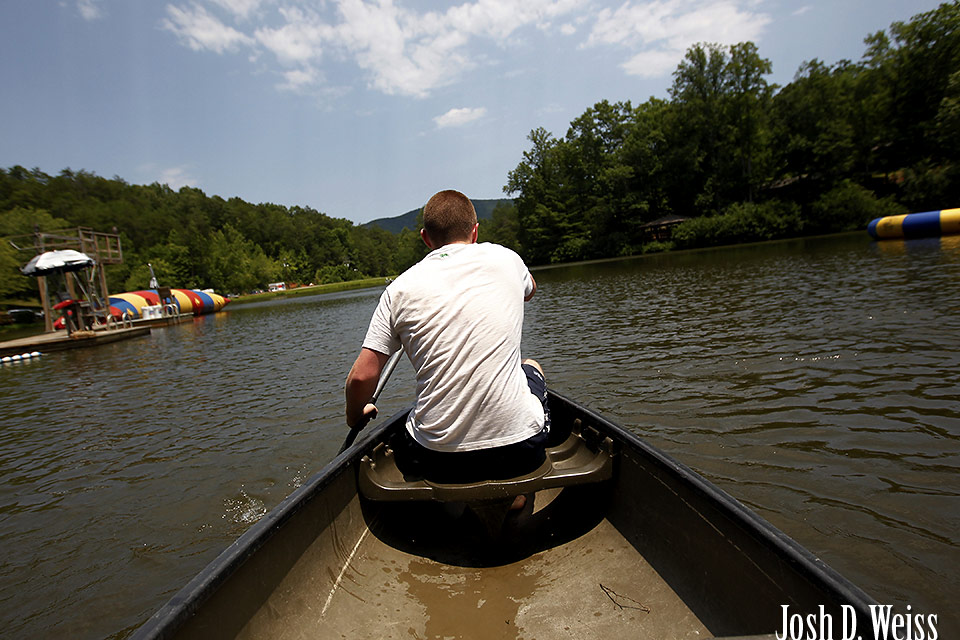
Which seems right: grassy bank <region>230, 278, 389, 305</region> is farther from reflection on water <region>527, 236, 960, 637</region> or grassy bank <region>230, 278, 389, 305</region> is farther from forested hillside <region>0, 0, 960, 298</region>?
reflection on water <region>527, 236, 960, 637</region>

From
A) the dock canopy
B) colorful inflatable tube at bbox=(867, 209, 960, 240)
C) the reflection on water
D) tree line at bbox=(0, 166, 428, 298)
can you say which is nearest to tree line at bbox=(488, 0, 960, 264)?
colorful inflatable tube at bbox=(867, 209, 960, 240)

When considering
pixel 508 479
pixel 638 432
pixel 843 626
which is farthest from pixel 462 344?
pixel 638 432

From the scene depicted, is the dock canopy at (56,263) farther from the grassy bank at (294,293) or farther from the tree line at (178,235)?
the grassy bank at (294,293)

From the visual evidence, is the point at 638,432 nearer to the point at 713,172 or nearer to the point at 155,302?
the point at 155,302

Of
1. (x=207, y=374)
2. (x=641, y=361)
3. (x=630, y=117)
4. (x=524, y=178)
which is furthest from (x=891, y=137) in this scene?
(x=207, y=374)

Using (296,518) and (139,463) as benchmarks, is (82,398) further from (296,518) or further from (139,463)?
(296,518)

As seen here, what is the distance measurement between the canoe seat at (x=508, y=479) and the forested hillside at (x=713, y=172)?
4518 cm

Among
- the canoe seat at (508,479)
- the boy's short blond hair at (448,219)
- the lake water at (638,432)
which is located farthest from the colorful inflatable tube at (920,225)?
the boy's short blond hair at (448,219)

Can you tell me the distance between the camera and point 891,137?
4416cm

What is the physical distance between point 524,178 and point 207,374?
70.0m

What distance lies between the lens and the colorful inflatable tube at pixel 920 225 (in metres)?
22.4

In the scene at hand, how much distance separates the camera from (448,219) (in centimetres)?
259

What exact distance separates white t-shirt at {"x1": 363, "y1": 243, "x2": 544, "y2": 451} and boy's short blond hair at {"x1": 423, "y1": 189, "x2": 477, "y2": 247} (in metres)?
0.21

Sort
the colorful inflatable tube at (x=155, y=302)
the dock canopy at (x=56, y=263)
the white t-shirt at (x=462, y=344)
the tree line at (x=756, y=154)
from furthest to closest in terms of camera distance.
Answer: the tree line at (x=756, y=154)
the colorful inflatable tube at (x=155, y=302)
the dock canopy at (x=56, y=263)
the white t-shirt at (x=462, y=344)
